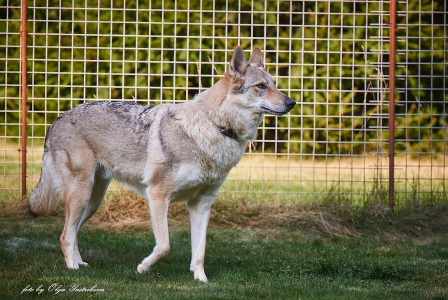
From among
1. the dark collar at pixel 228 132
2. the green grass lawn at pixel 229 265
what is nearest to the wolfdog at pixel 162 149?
the dark collar at pixel 228 132

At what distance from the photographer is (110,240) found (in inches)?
216

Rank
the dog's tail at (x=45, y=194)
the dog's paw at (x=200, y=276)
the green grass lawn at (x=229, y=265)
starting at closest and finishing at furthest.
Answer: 1. the green grass lawn at (x=229, y=265)
2. the dog's paw at (x=200, y=276)
3. the dog's tail at (x=45, y=194)

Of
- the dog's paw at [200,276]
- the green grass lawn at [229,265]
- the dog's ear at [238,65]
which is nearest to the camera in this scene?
the green grass lawn at [229,265]

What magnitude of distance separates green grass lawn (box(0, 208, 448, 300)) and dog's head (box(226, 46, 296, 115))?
3.84ft

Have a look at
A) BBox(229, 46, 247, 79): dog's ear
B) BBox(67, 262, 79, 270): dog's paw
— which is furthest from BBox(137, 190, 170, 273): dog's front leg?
BBox(229, 46, 247, 79): dog's ear

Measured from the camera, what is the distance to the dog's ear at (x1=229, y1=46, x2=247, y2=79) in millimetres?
4188

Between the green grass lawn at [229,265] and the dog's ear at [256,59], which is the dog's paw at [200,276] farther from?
the dog's ear at [256,59]

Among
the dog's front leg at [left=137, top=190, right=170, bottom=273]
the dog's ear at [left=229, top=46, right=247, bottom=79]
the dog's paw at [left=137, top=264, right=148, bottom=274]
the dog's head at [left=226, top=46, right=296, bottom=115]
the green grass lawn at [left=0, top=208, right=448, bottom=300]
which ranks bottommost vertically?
the green grass lawn at [left=0, top=208, right=448, bottom=300]

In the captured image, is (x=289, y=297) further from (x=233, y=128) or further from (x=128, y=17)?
(x=128, y=17)

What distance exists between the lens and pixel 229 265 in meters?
4.68

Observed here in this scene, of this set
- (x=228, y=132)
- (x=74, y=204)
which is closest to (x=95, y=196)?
(x=74, y=204)

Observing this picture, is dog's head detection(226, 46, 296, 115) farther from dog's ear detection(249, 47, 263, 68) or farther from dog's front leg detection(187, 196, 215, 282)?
dog's front leg detection(187, 196, 215, 282)

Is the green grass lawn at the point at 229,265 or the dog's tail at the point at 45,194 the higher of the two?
the dog's tail at the point at 45,194

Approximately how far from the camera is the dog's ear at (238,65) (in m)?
4.19
